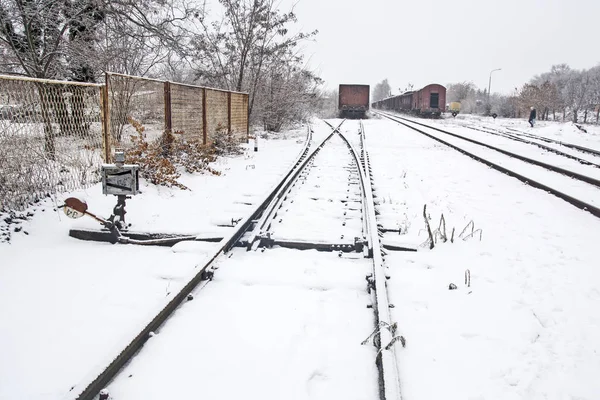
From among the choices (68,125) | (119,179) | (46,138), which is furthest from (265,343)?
(68,125)

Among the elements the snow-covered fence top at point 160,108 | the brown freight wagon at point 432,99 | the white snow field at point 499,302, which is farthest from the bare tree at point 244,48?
the brown freight wagon at point 432,99

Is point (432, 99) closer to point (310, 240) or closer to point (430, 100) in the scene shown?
point (430, 100)

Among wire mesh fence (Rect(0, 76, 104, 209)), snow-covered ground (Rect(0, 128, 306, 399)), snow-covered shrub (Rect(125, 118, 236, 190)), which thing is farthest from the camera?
snow-covered shrub (Rect(125, 118, 236, 190))

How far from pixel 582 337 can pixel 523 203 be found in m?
4.30

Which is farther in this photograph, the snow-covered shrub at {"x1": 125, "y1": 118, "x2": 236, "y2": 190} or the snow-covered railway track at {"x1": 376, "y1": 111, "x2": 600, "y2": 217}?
the snow-covered railway track at {"x1": 376, "y1": 111, "x2": 600, "y2": 217}

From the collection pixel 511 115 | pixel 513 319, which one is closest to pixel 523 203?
pixel 513 319

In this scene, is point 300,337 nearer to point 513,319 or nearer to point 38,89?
point 513,319

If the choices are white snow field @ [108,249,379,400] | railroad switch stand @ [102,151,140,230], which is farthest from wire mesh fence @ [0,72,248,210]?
white snow field @ [108,249,379,400]

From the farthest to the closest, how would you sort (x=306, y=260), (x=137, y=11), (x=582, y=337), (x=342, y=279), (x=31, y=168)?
(x=137, y=11) < (x=31, y=168) < (x=306, y=260) < (x=342, y=279) < (x=582, y=337)

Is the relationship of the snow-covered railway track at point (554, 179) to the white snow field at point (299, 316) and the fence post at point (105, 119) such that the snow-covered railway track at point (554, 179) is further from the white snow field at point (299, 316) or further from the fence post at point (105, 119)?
the fence post at point (105, 119)

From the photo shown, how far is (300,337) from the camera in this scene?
2625 millimetres

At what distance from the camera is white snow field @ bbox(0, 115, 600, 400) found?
2.25m

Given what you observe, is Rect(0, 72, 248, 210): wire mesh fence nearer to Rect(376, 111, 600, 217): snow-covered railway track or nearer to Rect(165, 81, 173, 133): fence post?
Rect(165, 81, 173, 133): fence post

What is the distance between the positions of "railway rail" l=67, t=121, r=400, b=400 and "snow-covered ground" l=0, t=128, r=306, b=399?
143 millimetres
